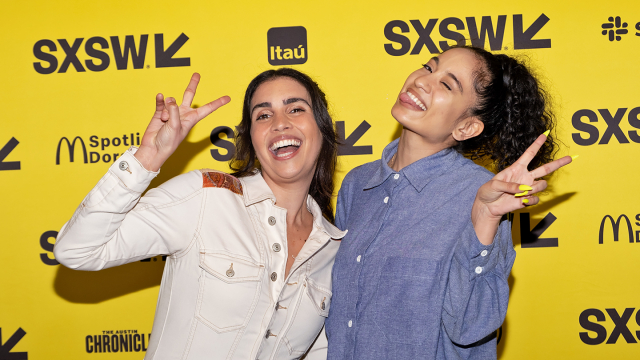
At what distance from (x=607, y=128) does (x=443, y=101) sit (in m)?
1.20

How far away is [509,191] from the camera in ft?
3.82

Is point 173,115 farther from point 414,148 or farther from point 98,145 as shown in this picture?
point 98,145

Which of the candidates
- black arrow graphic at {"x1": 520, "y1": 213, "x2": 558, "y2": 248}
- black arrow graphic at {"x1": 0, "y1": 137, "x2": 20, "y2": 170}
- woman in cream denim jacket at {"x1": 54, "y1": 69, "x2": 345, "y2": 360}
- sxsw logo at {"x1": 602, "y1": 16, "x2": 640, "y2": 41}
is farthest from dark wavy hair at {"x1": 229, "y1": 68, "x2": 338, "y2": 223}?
sxsw logo at {"x1": 602, "y1": 16, "x2": 640, "y2": 41}

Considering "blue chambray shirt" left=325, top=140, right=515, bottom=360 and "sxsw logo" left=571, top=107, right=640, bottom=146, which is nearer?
"blue chambray shirt" left=325, top=140, right=515, bottom=360

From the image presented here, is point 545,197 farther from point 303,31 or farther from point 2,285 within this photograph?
point 2,285

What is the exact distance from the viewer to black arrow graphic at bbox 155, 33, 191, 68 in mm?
2295

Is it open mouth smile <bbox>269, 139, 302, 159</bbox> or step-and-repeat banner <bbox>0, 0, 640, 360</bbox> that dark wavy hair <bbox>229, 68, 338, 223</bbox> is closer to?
open mouth smile <bbox>269, 139, 302, 159</bbox>

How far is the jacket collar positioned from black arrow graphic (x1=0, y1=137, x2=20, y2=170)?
4.57 ft

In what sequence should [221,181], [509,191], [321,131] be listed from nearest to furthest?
[509,191] < [221,181] < [321,131]

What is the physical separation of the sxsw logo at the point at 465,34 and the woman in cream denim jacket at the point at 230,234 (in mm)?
721

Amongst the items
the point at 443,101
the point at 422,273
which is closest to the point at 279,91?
the point at 443,101

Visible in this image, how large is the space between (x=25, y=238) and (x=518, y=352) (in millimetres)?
2452

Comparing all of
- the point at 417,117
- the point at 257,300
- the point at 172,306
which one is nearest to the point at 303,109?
the point at 417,117

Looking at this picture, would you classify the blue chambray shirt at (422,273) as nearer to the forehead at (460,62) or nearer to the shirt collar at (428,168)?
the shirt collar at (428,168)
